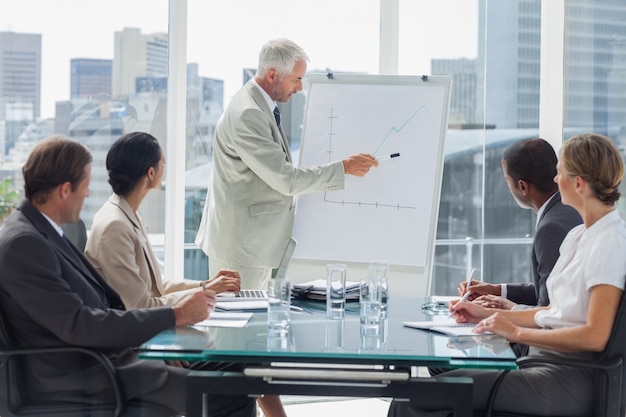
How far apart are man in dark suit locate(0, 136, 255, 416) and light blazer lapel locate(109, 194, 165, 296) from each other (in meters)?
0.33

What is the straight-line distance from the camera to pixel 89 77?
172 inches

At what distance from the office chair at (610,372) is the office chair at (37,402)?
1.05 metres

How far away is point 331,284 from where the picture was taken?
2.69 metres

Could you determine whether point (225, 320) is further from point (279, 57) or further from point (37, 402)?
point (279, 57)

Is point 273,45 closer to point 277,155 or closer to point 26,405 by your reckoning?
point 277,155

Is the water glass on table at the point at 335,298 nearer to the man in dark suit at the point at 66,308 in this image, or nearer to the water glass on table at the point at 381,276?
the water glass on table at the point at 381,276

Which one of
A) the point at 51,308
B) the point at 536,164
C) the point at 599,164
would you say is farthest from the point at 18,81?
the point at 599,164

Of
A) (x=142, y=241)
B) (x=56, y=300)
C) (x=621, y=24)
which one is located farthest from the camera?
(x=621, y=24)

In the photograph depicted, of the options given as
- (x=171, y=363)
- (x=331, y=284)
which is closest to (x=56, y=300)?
(x=171, y=363)

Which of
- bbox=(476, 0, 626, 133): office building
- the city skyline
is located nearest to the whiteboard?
the city skyline

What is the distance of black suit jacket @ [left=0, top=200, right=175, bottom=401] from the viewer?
229 cm

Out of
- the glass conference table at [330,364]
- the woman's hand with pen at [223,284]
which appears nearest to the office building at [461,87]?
the woman's hand with pen at [223,284]

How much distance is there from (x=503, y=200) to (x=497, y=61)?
0.85 meters

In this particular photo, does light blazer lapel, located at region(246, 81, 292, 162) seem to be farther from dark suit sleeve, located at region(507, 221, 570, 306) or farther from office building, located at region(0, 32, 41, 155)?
dark suit sleeve, located at region(507, 221, 570, 306)
